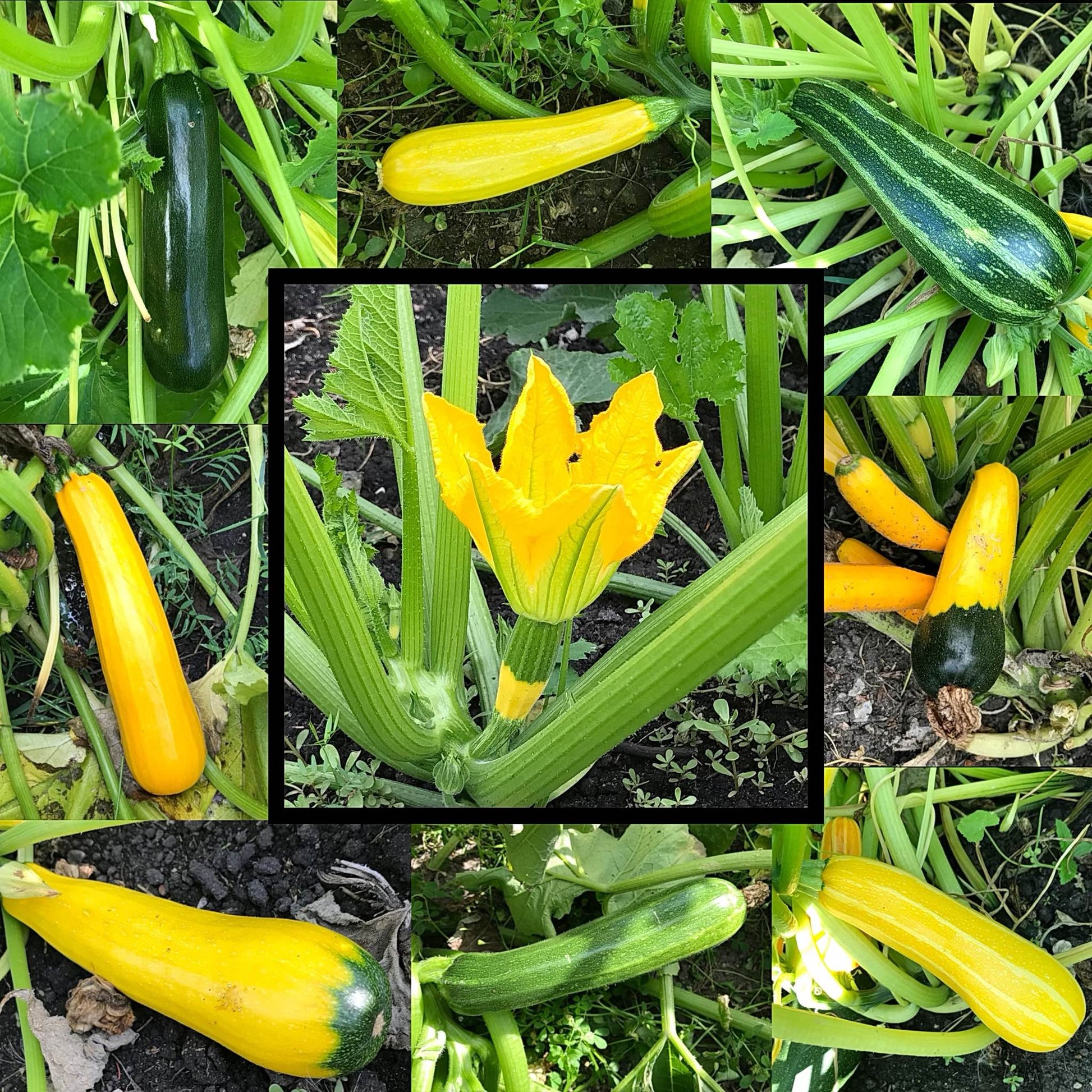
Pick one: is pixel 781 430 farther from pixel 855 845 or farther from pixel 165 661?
pixel 165 661

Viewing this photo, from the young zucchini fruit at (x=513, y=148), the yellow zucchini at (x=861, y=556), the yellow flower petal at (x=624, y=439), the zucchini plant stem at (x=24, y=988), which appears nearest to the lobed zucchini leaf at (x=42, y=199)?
the young zucchini fruit at (x=513, y=148)

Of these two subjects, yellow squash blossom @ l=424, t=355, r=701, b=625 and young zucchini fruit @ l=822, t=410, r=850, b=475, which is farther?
young zucchini fruit @ l=822, t=410, r=850, b=475

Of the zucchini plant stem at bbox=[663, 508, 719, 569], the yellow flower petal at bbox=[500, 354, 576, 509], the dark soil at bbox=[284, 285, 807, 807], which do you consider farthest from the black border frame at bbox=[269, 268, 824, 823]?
the yellow flower petal at bbox=[500, 354, 576, 509]

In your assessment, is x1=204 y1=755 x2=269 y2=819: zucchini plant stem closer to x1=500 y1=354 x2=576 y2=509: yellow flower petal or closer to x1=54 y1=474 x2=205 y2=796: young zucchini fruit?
x1=54 y1=474 x2=205 y2=796: young zucchini fruit

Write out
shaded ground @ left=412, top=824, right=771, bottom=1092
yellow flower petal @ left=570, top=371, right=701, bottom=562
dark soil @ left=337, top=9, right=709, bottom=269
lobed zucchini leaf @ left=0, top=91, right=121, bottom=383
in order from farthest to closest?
shaded ground @ left=412, top=824, right=771, bottom=1092 → dark soil @ left=337, top=9, right=709, bottom=269 → yellow flower petal @ left=570, top=371, right=701, bottom=562 → lobed zucchini leaf @ left=0, top=91, right=121, bottom=383

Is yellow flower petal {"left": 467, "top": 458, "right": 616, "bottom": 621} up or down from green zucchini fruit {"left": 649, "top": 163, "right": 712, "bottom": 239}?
down

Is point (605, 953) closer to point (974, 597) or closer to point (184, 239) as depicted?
point (974, 597)
